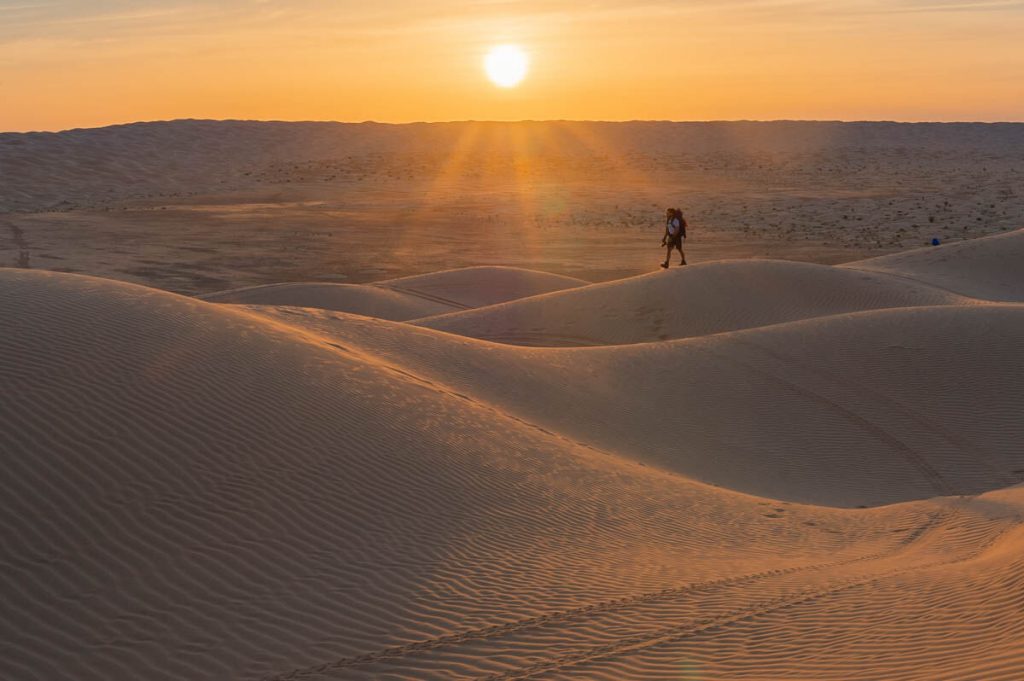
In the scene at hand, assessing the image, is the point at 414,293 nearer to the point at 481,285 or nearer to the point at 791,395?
the point at 481,285

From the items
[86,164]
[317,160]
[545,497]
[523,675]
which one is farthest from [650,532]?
[317,160]

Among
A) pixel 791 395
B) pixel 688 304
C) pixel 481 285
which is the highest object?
pixel 688 304

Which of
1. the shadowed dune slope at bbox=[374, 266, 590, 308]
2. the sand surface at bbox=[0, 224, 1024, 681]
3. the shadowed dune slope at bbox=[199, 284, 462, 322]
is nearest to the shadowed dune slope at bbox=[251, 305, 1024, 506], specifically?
the sand surface at bbox=[0, 224, 1024, 681]

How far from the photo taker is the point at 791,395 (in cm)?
1564

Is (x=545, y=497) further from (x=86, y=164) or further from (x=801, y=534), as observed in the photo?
(x=86, y=164)

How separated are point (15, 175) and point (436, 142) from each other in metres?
46.1

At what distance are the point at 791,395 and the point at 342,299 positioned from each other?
13.1 m

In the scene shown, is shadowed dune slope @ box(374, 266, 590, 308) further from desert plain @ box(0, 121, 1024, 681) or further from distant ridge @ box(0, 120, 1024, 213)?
distant ridge @ box(0, 120, 1024, 213)

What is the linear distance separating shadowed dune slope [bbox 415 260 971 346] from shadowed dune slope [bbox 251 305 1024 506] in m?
3.78

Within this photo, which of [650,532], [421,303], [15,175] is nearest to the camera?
[650,532]

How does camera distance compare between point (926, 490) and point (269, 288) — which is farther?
point (269, 288)

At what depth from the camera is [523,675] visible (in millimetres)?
6238

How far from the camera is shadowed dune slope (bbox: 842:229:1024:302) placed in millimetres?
25469

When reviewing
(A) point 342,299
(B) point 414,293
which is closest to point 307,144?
(B) point 414,293
